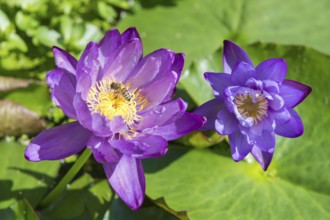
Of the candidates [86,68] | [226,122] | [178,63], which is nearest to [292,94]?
[226,122]

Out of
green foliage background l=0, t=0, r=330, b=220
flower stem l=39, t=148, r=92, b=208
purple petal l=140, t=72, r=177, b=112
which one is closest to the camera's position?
purple petal l=140, t=72, r=177, b=112

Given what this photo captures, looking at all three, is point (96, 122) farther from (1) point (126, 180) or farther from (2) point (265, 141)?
(2) point (265, 141)

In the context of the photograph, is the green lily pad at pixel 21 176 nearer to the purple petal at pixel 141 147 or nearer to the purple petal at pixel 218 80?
the purple petal at pixel 141 147

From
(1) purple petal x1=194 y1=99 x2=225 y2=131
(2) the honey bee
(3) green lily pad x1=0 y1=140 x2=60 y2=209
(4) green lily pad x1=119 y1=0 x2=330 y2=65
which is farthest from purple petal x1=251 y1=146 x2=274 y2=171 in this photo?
(4) green lily pad x1=119 y1=0 x2=330 y2=65

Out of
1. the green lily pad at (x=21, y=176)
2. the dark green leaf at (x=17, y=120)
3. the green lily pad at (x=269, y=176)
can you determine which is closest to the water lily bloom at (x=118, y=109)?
the green lily pad at (x=269, y=176)

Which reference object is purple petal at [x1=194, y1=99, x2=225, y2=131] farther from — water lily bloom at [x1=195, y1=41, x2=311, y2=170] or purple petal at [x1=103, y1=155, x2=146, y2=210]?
purple petal at [x1=103, y1=155, x2=146, y2=210]
